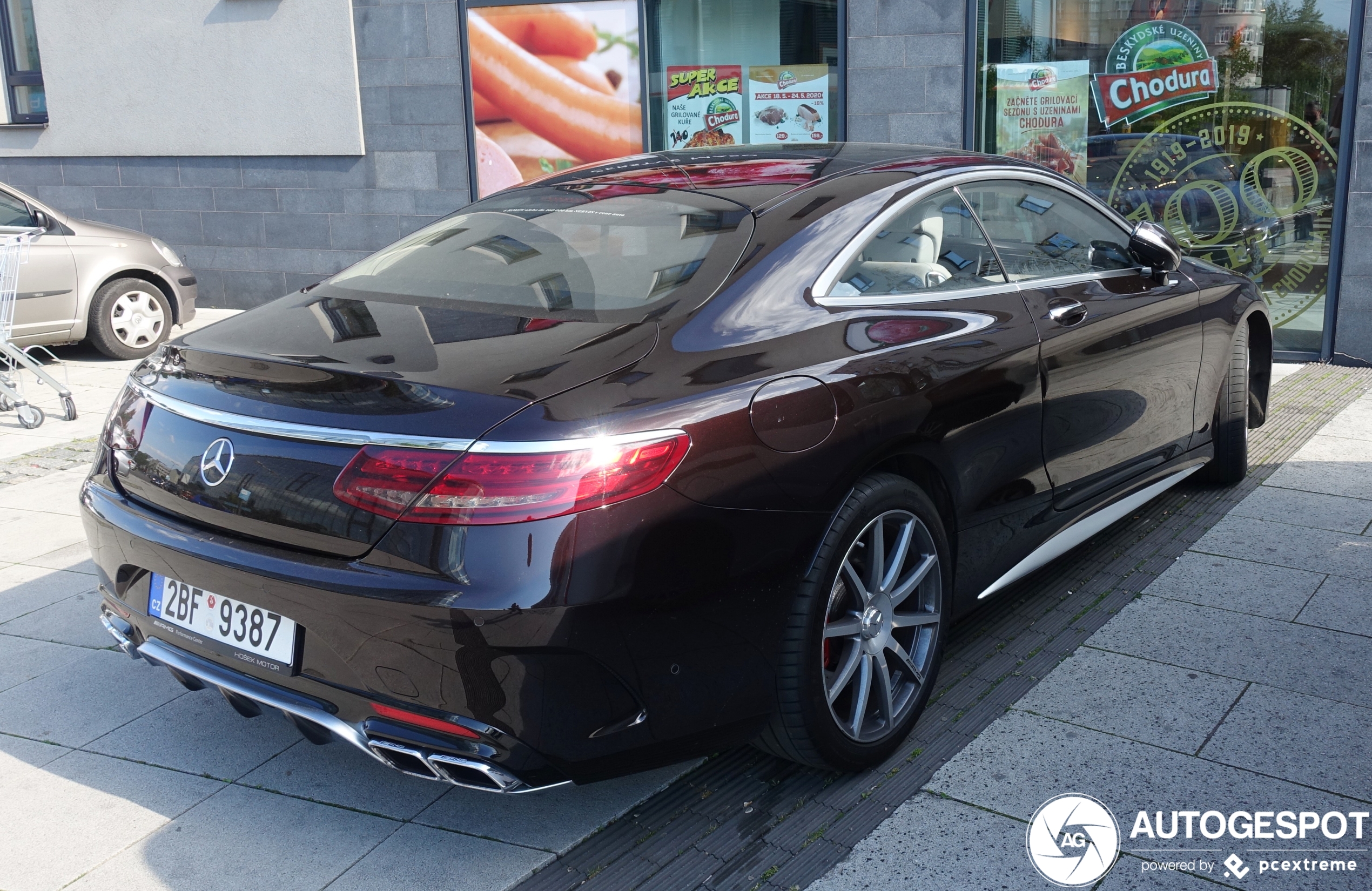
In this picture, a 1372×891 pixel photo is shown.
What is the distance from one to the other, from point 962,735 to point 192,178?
10531mm

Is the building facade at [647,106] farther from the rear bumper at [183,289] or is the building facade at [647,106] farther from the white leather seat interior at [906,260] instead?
the white leather seat interior at [906,260]

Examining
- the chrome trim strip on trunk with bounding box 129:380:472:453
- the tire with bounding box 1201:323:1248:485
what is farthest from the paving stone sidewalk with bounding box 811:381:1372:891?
the chrome trim strip on trunk with bounding box 129:380:472:453

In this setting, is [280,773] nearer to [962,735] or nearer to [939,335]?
[962,735]

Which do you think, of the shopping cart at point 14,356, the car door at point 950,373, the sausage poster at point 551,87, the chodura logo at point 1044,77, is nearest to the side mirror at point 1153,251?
the car door at point 950,373

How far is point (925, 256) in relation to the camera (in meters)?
3.55

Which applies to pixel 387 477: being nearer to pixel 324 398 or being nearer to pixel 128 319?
pixel 324 398

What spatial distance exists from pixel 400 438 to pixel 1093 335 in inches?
96.1

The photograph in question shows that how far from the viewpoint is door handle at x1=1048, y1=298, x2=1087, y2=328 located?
12.5 ft

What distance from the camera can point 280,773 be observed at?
3.22m

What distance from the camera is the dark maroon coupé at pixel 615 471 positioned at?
8.13 ft

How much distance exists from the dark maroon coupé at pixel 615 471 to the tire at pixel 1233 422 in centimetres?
163

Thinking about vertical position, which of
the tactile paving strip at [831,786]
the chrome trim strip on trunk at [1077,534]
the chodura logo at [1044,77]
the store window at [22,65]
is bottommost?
the tactile paving strip at [831,786]

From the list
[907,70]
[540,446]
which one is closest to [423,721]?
[540,446]

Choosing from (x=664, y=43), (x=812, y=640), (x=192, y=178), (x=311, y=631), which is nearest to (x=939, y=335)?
(x=812, y=640)
